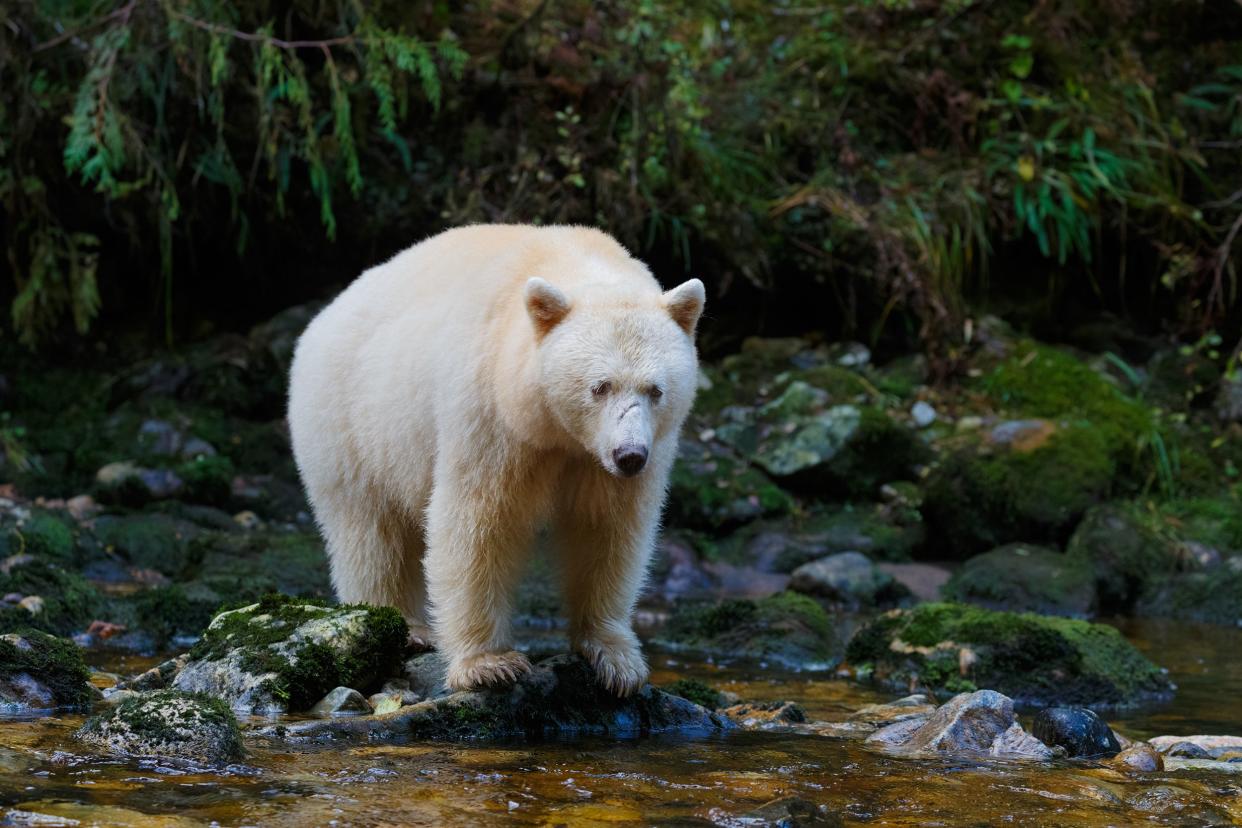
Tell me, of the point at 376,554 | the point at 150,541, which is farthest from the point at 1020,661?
the point at 150,541

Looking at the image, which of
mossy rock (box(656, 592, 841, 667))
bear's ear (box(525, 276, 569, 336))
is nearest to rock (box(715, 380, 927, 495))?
mossy rock (box(656, 592, 841, 667))

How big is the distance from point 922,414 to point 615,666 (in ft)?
21.6

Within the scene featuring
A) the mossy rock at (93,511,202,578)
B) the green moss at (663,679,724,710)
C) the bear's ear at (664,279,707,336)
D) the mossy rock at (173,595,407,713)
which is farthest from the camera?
the mossy rock at (93,511,202,578)

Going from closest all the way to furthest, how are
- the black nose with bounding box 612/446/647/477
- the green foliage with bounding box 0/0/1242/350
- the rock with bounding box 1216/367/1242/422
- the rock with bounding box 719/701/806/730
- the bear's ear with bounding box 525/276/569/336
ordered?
the black nose with bounding box 612/446/647/477 → the bear's ear with bounding box 525/276/569/336 → the rock with bounding box 719/701/806/730 → the green foliage with bounding box 0/0/1242/350 → the rock with bounding box 1216/367/1242/422

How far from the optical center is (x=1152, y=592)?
988 centimetres

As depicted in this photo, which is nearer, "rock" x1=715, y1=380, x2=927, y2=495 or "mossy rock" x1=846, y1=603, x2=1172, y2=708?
"mossy rock" x1=846, y1=603, x2=1172, y2=708

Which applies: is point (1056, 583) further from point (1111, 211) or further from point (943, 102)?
point (943, 102)

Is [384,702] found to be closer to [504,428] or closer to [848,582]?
[504,428]

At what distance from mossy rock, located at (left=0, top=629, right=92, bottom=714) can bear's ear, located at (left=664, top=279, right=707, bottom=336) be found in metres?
2.67

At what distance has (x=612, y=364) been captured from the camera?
488cm

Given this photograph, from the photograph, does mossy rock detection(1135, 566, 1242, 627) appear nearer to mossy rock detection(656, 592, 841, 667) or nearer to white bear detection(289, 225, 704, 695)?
mossy rock detection(656, 592, 841, 667)

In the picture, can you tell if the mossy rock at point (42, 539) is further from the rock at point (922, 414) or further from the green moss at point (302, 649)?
the rock at point (922, 414)

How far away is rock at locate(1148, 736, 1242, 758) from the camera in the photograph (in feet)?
18.9

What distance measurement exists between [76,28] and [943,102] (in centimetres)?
743
